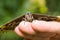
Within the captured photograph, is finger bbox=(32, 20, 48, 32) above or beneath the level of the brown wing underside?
beneath

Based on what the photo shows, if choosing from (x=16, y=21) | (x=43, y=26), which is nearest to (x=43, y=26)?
(x=43, y=26)

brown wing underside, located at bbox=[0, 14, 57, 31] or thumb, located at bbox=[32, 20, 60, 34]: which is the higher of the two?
brown wing underside, located at bbox=[0, 14, 57, 31]

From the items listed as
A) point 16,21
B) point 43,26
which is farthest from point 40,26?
point 16,21

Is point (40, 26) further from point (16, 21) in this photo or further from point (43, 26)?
point (16, 21)

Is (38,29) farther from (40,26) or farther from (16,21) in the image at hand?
(16,21)

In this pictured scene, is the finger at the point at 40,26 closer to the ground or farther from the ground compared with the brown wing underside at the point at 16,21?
closer to the ground

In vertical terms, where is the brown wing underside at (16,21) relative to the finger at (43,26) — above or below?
above

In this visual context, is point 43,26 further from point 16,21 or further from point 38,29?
point 16,21

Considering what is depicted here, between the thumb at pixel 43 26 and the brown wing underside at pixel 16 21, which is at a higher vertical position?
the brown wing underside at pixel 16 21

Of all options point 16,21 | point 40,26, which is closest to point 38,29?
point 40,26

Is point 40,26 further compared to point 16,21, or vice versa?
point 16,21

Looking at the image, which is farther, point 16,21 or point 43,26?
point 16,21
